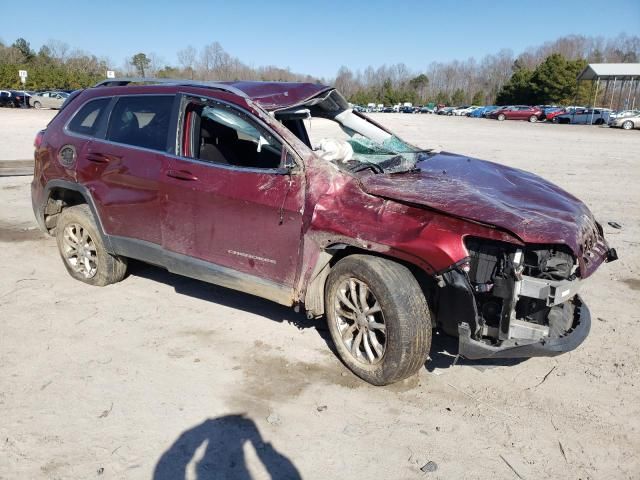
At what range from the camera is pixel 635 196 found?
32.7ft

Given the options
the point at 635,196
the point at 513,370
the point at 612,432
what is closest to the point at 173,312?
the point at 513,370

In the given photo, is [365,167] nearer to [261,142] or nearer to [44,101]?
[261,142]

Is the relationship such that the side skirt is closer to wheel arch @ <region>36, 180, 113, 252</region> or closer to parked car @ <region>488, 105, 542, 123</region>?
wheel arch @ <region>36, 180, 113, 252</region>

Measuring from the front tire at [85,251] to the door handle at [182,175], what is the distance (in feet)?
A: 4.07

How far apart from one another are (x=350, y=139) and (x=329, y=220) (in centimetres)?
176

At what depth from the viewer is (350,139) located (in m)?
5.10

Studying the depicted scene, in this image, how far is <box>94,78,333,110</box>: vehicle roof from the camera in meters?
4.16

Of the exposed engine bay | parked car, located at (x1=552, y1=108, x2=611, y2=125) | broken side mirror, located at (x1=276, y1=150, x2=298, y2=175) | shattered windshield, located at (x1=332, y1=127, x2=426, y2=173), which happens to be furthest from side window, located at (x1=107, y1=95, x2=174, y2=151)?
parked car, located at (x1=552, y1=108, x2=611, y2=125)

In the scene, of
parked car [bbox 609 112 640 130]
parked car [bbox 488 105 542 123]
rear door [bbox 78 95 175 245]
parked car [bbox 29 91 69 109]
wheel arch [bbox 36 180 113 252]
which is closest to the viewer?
rear door [bbox 78 95 175 245]

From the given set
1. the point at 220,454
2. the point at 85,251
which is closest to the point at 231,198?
the point at 220,454

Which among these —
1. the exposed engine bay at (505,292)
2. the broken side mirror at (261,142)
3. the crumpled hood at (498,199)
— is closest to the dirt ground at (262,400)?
the exposed engine bay at (505,292)

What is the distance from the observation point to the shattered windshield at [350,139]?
4.05 m

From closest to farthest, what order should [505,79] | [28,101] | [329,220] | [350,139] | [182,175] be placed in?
[329,220]
[182,175]
[350,139]
[28,101]
[505,79]

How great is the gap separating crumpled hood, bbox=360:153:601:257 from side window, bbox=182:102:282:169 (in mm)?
984
